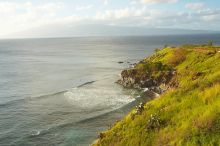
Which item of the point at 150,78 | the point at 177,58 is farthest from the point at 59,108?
the point at 177,58

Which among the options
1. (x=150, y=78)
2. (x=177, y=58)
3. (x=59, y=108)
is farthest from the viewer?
(x=177, y=58)

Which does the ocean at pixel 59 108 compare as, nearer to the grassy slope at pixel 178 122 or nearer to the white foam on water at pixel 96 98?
the white foam on water at pixel 96 98

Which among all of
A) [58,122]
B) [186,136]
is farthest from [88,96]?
[186,136]

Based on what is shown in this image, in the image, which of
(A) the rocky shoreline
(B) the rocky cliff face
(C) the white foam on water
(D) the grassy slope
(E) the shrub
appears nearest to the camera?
(D) the grassy slope

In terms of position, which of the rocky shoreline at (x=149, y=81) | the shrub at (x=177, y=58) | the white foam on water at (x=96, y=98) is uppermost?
the shrub at (x=177, y=58)

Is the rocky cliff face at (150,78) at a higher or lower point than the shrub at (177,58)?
lower

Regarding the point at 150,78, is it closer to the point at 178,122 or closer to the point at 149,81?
the point at 149,81

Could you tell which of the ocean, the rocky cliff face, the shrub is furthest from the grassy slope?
the shrub

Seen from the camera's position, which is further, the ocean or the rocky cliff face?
the rocky cliff face

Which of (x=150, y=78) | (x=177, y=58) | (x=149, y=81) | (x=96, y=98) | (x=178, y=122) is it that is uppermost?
(x=178, y=122)

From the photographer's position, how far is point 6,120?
53.3m

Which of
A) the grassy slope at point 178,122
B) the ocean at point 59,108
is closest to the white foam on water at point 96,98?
the ocean at point 59,108

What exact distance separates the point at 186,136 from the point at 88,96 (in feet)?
171

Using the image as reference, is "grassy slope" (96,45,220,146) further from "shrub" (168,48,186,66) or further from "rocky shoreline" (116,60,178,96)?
"shrub" (168,48,186,66)
